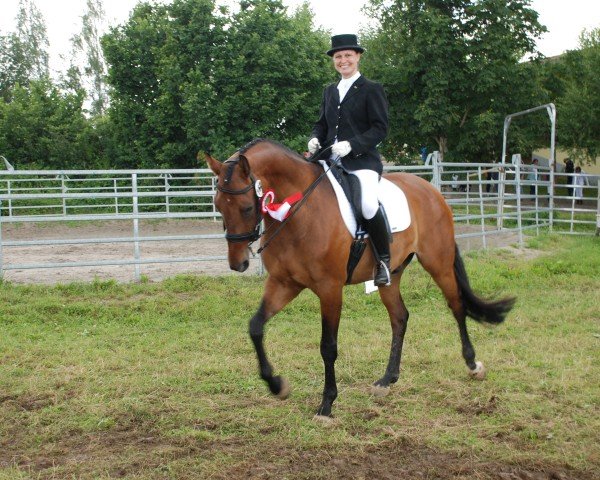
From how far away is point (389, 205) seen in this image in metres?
5.26

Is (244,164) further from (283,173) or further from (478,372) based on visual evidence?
(478,372)

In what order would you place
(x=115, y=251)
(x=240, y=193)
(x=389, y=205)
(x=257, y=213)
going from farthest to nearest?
(x=115, y=251), (x=389, y=205), (x=257, y=213), (x=240, y=193)

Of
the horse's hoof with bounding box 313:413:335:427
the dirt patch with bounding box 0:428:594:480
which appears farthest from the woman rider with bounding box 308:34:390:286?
the dirt patch with bounding box 0:428:594:480

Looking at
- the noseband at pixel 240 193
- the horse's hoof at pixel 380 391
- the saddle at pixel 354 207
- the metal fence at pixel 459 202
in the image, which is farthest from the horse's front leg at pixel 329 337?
the metal fence at pixel 459 202

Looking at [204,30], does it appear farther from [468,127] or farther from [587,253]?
[587,253]

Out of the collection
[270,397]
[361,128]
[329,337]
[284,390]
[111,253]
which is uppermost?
[361,128]

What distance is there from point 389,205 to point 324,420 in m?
1.82

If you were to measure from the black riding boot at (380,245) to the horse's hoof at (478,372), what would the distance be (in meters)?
1.09

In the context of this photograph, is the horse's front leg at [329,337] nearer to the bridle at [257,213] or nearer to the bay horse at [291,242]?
the bay horse at [291,242]

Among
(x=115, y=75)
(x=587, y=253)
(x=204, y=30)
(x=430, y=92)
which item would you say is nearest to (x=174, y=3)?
(x=204, y=30)

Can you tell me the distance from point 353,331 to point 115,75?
1958 centimetres

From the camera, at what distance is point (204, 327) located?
7.47 meters

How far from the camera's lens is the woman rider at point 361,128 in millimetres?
4918

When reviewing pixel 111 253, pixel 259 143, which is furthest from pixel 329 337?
pixel 111 253
